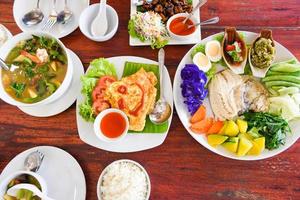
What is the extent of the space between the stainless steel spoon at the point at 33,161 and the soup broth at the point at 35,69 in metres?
0.28

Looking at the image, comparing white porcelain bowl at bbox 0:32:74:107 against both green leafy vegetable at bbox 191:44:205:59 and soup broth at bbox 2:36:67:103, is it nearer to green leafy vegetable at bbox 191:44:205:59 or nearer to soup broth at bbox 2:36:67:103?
soup broth at bbox 2:36:67:103

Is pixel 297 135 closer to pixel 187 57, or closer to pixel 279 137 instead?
pixel 279 137

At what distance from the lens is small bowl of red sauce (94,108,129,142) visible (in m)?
1.64

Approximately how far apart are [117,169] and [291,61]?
112 cm

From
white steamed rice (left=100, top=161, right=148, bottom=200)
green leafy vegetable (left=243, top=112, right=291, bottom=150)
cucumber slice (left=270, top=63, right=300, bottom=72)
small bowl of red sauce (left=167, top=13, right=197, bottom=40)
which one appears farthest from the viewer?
small bowl of red sauce (left=167, top=13, right=197, bottom=40)

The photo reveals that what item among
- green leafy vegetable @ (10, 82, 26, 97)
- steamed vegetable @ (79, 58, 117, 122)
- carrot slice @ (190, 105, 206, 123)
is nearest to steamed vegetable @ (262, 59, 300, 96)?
carrot slice @ (190, 105, 206, 123)

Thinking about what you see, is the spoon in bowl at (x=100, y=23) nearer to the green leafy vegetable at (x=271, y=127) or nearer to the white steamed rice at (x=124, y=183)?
the white steamed rice at (x=124, y=183)

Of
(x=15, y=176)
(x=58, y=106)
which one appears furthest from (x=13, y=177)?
(x=58, y=106)

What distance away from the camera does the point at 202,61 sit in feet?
5.84

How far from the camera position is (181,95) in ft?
5.70

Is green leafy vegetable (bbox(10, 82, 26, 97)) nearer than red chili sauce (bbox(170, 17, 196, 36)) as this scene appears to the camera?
Yes

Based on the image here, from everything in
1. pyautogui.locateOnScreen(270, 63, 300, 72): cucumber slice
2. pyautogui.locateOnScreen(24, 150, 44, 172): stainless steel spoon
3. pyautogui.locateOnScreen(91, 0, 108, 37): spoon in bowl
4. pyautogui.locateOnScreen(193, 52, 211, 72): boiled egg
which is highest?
pyautogui.locateOnScreen(91, 0, 108, 37): spoon in bowl

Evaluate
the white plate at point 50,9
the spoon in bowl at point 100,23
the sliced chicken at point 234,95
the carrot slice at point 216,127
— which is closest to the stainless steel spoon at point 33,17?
the white plate at point 50,9

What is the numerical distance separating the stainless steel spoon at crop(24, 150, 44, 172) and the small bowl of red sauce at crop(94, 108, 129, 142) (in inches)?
12.7
